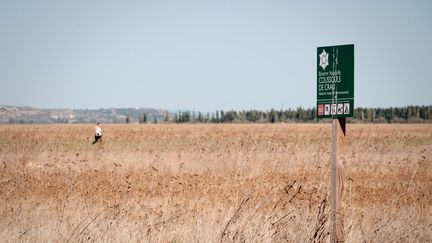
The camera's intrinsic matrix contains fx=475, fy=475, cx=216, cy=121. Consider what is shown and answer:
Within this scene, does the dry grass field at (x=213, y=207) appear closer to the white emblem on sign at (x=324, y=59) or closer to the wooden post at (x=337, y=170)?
the wooden post at (x=337, y=170)

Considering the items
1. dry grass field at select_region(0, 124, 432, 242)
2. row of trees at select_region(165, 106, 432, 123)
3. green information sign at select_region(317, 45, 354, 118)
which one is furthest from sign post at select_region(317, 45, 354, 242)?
row of trees at select_region(165, 106, 432, 123)

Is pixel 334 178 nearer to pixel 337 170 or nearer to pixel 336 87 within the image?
pixel 337 170

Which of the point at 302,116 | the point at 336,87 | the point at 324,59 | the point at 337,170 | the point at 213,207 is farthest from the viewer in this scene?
the point at 302,116

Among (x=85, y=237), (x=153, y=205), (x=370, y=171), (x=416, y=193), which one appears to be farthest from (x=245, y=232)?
(x=370, y=171)

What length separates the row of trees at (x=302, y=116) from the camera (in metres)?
147

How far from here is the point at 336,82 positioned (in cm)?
478

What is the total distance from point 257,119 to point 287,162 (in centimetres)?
16415

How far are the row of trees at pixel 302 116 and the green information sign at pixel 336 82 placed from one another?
14005 cm

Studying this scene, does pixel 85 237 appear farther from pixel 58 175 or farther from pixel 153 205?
pixel 58 175

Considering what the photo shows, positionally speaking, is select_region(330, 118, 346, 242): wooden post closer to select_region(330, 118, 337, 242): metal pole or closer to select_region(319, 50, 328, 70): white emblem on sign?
select_region(330, 118, 337, 242): metal pole

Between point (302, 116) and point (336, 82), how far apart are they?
16725cm

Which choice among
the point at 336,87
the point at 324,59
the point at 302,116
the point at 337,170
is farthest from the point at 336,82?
the point at 302,116

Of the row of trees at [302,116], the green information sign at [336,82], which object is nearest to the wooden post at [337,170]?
the green information sign at [336,82]

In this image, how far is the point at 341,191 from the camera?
512 centimetres
